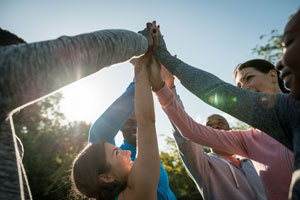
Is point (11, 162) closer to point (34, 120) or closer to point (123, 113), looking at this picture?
point (123, 113)

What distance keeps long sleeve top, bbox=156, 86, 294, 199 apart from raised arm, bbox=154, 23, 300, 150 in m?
0.98

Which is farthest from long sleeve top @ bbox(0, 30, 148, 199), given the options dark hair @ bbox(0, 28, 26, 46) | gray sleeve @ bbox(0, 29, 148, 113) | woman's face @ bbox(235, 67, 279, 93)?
woman's face @ bbox(235, 67, 279, 93)

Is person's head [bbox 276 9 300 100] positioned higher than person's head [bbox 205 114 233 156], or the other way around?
person's head [bbox 276 9 300 100]

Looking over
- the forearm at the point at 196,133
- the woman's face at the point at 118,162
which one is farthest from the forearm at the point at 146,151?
the forearm at the point at 196,133

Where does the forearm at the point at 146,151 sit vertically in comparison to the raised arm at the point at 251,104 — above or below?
below

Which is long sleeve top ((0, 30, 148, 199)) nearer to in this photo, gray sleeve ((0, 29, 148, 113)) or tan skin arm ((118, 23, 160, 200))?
gray sleeve ((0, 29, 148, 113))

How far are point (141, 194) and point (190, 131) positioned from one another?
1.01m

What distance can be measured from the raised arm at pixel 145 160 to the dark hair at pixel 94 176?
21cm

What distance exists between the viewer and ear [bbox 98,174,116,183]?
6.89ft

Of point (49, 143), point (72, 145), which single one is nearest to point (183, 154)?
point (49, 143)

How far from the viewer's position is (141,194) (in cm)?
179

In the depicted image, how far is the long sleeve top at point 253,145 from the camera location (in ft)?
6.56

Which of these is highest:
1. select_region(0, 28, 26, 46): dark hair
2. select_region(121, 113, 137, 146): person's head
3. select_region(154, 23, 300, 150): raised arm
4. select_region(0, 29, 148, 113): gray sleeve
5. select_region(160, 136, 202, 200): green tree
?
select_region(0, 28, 26, 46): dark hair

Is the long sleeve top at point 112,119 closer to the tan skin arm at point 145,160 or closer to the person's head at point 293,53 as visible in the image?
the tan skin arm at point 145,160
